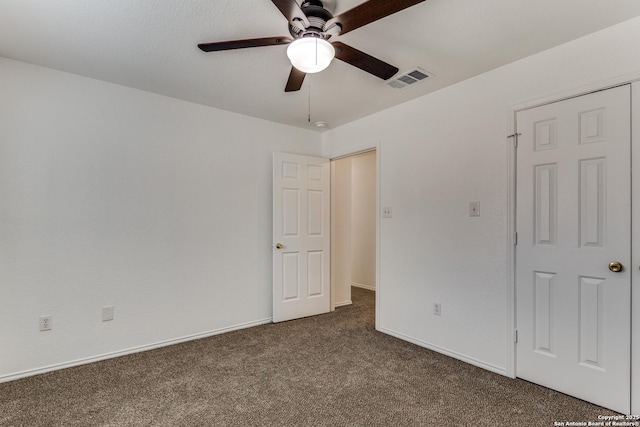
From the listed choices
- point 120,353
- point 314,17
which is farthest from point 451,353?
point 120,353

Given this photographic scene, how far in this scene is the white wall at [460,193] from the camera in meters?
2.24

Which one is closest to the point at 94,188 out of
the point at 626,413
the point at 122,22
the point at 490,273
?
the point at 122,22

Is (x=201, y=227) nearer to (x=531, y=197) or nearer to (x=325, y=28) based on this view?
(x=325, y=28)

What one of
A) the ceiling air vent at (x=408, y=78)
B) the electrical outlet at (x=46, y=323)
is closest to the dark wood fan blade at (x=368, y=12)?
the ceiling air vent at (x=408, y=78)

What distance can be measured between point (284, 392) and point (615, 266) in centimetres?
225

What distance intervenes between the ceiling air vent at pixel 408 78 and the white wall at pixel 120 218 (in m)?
1.66

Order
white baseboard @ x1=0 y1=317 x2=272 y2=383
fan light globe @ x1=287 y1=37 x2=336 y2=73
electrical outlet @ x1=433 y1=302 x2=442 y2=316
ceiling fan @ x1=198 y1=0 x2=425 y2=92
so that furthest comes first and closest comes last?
electrical outlet @ x1=433 y1=302 x2=442 y2=316, white baseboard @ x1=0 y1=317 x2=272 y2=383, fan light globe @ x1=287 y1=37 x2=336 y2=73, ceiling fan @ x1=198 y1=0 x2=425 y2=92

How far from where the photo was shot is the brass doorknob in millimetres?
1990

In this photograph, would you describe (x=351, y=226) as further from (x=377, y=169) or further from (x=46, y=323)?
(x=46, y=323)

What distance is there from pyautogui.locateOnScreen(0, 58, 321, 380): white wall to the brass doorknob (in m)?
2.98

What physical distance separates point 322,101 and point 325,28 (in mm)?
1539

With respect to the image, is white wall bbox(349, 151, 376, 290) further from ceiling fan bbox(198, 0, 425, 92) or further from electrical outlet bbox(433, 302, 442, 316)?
ceiling fan bbox(198, 0, 425, 92)

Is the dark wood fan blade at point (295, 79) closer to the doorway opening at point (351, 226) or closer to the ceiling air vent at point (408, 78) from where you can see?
the ceiling air vent at point (408, 78)

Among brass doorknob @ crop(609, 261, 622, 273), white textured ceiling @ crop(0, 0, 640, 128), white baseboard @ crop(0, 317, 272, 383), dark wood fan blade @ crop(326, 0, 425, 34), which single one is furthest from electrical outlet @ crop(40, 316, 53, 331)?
brass doorknob @ crop(609, 261, 622, 273)
